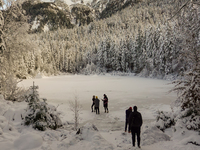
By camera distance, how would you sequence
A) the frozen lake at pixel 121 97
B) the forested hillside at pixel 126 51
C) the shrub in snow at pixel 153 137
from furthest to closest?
1. the frozen lake at pixel 121 97
2. the forested hillside at pixel 126 51
3. the shrub in snow at pixel 153 137

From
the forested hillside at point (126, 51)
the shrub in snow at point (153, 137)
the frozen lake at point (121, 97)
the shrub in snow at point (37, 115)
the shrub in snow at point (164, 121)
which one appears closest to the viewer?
the shrub in snow at point (153, 137)

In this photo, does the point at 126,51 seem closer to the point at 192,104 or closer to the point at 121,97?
the point at 121,97

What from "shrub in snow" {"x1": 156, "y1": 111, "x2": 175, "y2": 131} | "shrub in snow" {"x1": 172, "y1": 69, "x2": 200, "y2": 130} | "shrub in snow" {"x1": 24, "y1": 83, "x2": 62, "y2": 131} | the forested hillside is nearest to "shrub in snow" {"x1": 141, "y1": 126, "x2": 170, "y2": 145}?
"shrub in snow" {"x1": 172, "y1": 69, "x2": 200, "y2": 130}

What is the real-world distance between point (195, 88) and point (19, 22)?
36.0 feet

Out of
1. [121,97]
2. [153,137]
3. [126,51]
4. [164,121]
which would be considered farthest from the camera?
[126,51]

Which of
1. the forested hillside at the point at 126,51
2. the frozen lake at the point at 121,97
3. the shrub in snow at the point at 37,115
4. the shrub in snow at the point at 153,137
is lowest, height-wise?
the frozen lake at the point at 121,97

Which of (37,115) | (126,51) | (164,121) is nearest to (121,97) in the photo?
(164,121)

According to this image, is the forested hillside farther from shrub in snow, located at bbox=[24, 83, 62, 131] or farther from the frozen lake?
shrub in snow, located at bbox=[24, 83, 62, 131]

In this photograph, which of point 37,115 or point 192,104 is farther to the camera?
point 37,115

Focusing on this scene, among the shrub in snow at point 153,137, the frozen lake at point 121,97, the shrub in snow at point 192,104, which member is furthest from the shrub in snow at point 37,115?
the shrub in snow at point 192,104

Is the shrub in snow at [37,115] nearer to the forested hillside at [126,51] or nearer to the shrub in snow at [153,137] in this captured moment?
the shrub in snow at [153,137]

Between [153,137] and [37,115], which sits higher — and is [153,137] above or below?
below

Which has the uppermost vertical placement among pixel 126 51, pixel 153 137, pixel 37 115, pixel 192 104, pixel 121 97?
pixel 126 51

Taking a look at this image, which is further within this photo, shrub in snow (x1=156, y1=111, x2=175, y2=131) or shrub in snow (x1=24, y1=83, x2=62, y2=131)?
shrub in snow (x1=156, y1=111, x2=175, y2=131)
